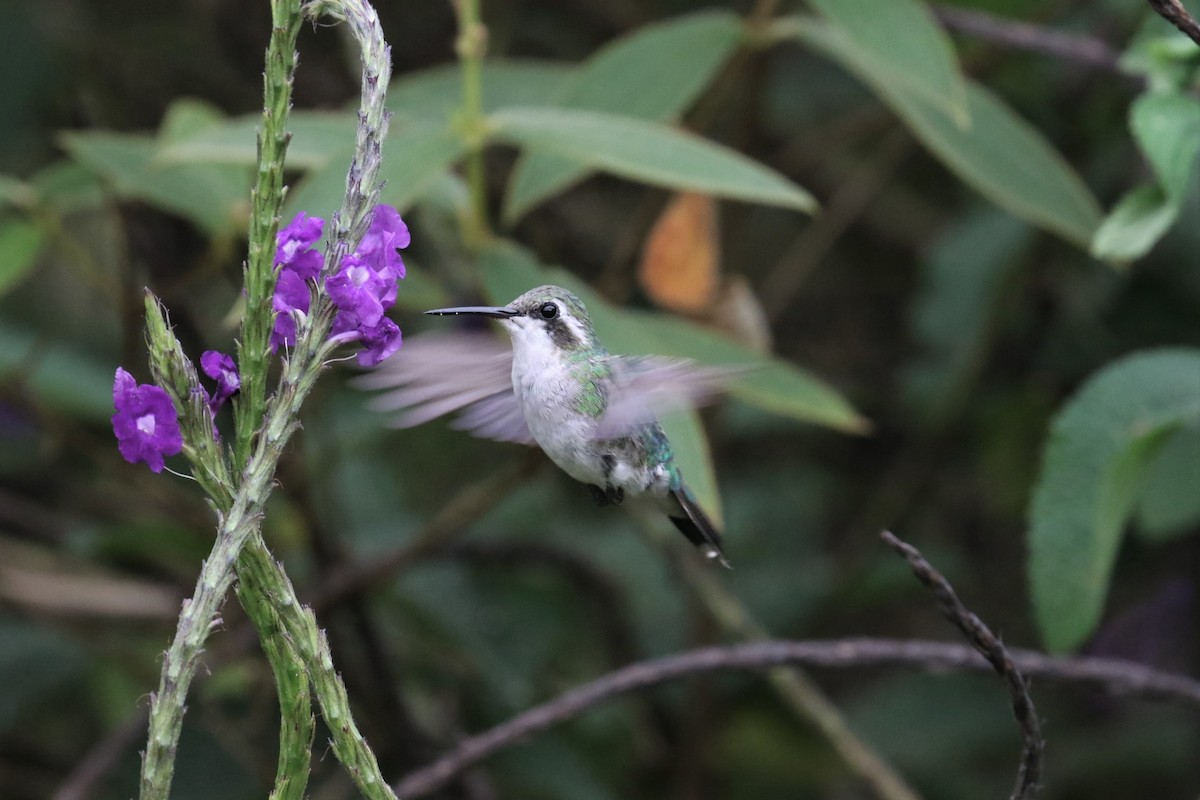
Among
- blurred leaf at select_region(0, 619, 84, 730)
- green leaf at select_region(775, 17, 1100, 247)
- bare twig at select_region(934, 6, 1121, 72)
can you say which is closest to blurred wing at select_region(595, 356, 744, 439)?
green leaf at select_region(775, 17, 1100, 247)

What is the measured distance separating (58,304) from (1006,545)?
355 cm

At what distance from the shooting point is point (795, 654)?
229cm

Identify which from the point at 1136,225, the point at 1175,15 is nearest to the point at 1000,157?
the point at 1136,225

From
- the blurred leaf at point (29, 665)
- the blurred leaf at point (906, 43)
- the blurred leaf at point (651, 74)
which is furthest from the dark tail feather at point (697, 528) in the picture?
Answer: the blurred leaf at point (29, 665)

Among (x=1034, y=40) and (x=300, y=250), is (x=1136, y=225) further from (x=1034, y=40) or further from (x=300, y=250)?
(x=300, y=250)

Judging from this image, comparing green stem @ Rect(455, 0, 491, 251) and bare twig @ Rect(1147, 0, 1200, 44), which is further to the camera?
green stem @ Rect(455, 0, 491, 251)

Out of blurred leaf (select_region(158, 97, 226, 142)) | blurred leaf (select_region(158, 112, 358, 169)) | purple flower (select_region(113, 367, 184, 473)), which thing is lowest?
blurred leaf (select_region(158, 97, 226, 142))

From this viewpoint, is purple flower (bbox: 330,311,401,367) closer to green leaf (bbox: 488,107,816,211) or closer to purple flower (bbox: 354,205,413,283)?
Answer: purple flower (bbox: 354,205,413,283)

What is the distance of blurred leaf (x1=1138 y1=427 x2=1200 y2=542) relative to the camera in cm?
272

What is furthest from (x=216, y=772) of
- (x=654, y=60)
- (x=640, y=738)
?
(x=654, y=60)

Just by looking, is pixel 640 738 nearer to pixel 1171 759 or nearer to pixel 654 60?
pixel 1171 759

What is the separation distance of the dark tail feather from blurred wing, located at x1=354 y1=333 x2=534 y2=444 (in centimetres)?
31

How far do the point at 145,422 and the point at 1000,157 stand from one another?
2149 millimetres

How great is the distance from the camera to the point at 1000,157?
9.66 feet
